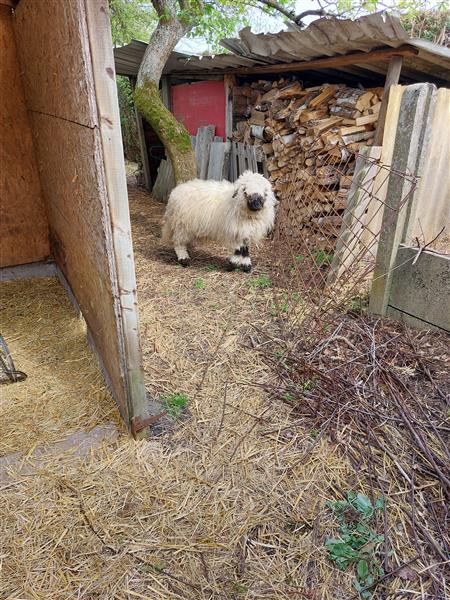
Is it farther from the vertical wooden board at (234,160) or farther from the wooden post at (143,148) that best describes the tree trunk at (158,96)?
the wooden post at (143,148)

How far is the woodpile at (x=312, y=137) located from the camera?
186 inches

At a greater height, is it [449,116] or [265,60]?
[265,60]

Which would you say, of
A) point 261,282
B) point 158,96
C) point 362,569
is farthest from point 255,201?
point 362,569

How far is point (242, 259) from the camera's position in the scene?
186 inches

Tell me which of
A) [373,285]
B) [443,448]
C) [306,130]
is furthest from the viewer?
[306,130]

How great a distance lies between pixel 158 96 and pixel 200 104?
6.36ft

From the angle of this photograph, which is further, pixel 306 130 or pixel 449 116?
pixel 306 130

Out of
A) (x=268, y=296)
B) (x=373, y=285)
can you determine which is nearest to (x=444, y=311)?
(x=373, y=285)

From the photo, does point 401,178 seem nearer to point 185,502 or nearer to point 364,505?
point 364,505

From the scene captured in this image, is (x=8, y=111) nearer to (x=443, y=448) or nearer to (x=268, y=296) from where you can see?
(x=268, y=296)

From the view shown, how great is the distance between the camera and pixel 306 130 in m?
5.18

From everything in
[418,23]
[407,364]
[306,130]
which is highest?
[418,23]

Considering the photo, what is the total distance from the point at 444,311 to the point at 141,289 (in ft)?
9.60

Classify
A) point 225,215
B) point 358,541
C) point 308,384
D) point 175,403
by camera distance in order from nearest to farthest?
point 358,541 < point 175,403 < point 308,384 < point 225,215
